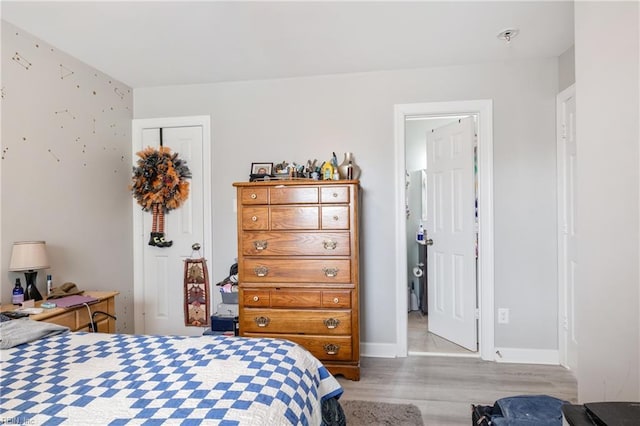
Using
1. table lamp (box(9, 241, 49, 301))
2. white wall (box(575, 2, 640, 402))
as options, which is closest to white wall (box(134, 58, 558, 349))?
table lamp (box(9, 241, 49, 301))

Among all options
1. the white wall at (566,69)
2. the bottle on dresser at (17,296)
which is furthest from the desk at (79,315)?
the white wall at (566,69)

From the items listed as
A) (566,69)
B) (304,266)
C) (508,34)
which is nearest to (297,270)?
(304,266)

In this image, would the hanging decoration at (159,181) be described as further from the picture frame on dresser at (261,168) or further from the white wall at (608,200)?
the white wall at (608,200)

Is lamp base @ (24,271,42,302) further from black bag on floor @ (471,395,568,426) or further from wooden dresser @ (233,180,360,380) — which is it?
Answer: black bag on floor @ (471,395,568,426)

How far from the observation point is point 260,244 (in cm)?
258

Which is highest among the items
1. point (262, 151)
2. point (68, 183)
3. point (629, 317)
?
point (262, 151)

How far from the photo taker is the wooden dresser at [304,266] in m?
2.50

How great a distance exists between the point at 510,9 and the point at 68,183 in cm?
315

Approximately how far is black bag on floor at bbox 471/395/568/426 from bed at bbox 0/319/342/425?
598mm

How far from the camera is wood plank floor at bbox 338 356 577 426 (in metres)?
2.21

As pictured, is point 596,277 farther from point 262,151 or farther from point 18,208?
point 18,208

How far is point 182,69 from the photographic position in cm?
287

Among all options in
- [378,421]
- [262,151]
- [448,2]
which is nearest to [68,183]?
[262,151]

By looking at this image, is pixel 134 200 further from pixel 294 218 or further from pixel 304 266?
pixel 304 266
